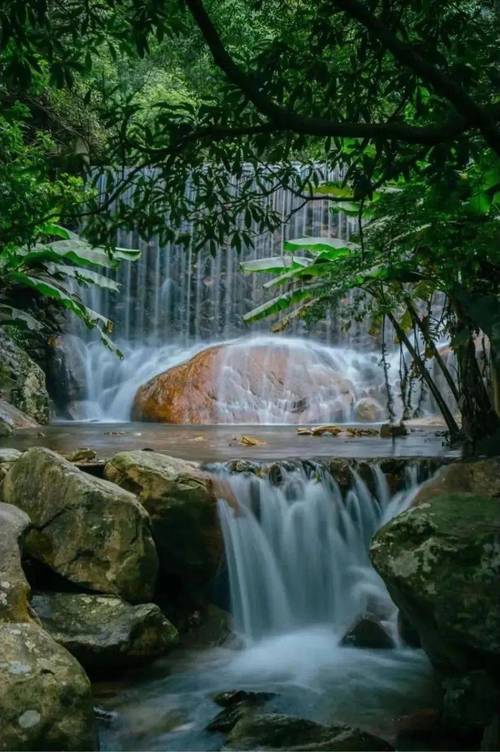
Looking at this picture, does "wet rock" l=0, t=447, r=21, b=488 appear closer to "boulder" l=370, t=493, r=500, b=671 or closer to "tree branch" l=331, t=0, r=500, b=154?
"boulder" l=370, t=493, r=500, b=671

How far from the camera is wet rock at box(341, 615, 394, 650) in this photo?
6.35m

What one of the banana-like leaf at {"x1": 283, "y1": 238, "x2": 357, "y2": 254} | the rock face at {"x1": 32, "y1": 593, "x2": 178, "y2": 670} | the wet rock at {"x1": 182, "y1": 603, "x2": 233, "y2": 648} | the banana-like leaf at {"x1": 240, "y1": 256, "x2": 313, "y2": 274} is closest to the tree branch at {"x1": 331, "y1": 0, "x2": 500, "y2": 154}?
the rock face at {"x1": 32, "y1": 593, "x2": 178, "y2": 670}

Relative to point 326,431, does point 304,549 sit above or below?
below

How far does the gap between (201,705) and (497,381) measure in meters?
4.96

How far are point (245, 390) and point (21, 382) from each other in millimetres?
4794

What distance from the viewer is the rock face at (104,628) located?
546 centimetres

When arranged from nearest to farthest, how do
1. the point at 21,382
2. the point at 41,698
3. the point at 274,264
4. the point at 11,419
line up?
the point at 41,698 → the point at 274,264 → the point at 11,419 → the point at 21,382

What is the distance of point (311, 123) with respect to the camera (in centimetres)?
277

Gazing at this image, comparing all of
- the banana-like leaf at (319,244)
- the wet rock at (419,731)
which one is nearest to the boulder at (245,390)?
the banana-like leaf at (319,244)

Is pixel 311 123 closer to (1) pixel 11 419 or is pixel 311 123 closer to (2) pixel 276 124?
(2) pixel 276 124

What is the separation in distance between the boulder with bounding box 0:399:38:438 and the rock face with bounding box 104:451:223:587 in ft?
19.6

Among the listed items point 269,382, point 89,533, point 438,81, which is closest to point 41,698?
point 89,533

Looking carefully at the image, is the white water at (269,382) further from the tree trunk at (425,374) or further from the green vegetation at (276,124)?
the green vegetation at (276,124)

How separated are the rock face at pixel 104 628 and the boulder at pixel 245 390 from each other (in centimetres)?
962
